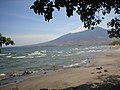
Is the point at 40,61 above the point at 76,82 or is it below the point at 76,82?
above

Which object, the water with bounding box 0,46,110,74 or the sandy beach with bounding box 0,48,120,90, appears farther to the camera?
the water with bounding box 0,46,110,74

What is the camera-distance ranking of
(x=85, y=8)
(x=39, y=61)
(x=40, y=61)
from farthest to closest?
1. (x=39, y=61)
2. (x=40, y=61)
3. (x=85, y=8)

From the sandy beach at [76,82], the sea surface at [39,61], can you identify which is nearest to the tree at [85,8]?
the sandy beach at [76,82]

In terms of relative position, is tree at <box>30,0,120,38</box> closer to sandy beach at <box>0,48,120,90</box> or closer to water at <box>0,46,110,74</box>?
sandy beach at <box>0,48,120,90</box>

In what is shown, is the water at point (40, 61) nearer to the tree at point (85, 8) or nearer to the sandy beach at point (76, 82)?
the sandy beach at point (76, 82)

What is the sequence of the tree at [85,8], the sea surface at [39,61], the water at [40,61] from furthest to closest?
the water at [40,61] < the sea surface at [39,61] < the tree at [85,8]

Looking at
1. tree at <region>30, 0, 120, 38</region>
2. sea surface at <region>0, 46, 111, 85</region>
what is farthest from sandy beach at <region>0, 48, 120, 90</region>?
sea surface at <region>0, 46, 111, 85</region>

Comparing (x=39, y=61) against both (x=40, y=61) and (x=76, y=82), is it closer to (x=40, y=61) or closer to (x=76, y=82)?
(x=40, y=61)

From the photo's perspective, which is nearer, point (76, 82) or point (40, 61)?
point (76, 82)

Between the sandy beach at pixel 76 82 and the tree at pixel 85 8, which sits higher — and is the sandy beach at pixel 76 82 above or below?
below

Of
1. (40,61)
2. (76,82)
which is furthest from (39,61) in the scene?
(76,82)

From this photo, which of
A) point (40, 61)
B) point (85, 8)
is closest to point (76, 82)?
point (85, 8)

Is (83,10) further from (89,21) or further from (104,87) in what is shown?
(104,87)

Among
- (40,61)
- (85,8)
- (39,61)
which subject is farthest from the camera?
(39,61)
